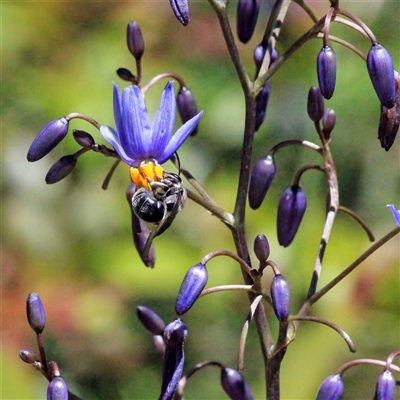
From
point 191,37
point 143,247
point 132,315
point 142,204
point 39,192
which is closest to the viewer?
point 142,204

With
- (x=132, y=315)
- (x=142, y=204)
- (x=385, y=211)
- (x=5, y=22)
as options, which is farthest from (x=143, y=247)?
(x=5, y=22)

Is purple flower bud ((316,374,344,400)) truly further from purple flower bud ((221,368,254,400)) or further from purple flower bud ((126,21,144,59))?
purple flower bud ((126,21,144,59))

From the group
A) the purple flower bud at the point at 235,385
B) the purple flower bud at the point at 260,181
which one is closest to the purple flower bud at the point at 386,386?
the purple flower bud at the point at 235,385

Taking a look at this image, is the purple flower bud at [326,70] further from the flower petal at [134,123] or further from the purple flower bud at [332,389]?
the purple flower bud at [332,389]

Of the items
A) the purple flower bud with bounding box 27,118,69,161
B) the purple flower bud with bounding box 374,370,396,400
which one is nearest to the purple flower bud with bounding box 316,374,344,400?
the purple flower bud with bounding box 374,370,396,400

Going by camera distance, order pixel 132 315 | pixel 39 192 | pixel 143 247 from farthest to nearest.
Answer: pixel 39 192, pixel 132 315, pixel 143 247

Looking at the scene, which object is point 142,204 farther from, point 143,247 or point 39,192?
point 39,192
